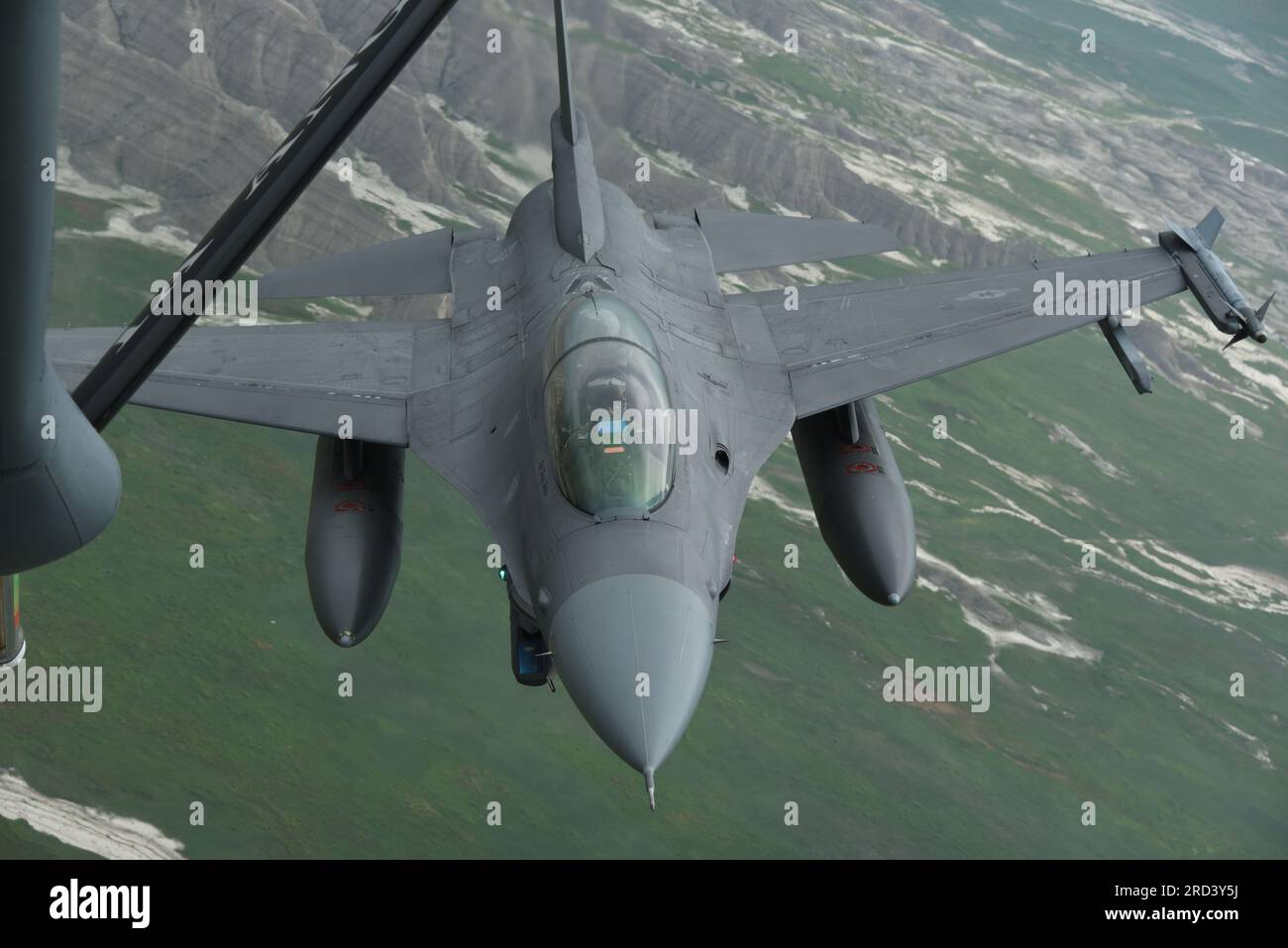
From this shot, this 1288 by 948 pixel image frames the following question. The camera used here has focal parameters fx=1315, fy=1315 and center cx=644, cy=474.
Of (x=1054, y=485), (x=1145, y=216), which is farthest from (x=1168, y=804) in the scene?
(x=1145, y=216)

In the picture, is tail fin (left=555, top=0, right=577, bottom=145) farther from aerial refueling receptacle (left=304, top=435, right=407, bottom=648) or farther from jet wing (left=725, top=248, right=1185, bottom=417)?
aerial refueling receptacle (left=304, top=435, right=407, bottom=648)

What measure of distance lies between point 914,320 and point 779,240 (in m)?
3.78

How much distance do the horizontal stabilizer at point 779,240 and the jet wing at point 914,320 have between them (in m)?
0.76

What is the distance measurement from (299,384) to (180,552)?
57.6 meters

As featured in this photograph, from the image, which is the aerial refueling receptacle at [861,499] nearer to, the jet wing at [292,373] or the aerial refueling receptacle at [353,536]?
the jet wing at [292,373]

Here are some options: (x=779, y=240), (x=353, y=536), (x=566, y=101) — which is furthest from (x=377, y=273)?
(x=779, y=240)

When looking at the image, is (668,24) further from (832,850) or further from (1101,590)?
(832,850)

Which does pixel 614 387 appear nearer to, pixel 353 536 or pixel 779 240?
pixel 353 536

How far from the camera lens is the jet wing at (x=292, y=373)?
21.4 m

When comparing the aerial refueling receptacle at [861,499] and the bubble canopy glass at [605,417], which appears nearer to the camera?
the bubble canopy glass at [605,417]

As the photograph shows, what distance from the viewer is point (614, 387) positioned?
54.5 ft

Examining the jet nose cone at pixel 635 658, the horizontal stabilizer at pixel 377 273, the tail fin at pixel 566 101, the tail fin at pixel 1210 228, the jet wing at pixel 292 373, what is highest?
the tail fin at pixel 566 101

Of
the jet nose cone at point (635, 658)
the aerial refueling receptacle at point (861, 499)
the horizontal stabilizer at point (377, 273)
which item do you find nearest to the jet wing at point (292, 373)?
the horizontal stabilizer at point (377, 273)

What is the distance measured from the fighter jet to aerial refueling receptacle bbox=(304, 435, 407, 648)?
0.05m
